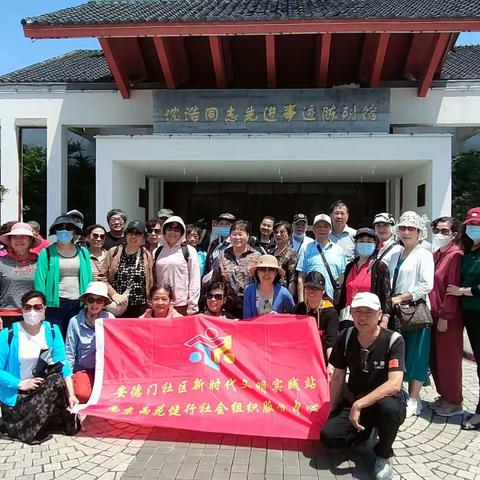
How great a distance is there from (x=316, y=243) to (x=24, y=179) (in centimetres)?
833

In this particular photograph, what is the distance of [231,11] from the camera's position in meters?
9.60

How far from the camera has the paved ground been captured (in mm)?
3406

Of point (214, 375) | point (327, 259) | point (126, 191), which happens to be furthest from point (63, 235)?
point (126, 191)

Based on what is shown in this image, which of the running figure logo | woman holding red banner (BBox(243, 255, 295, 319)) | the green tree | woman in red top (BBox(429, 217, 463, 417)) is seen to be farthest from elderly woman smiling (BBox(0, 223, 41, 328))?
the green tree

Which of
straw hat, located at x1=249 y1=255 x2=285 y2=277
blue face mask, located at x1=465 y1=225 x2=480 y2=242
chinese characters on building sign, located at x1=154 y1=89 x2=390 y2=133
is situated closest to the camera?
blue face mask, located at x1=465 y1=225 x2=480 y2=242

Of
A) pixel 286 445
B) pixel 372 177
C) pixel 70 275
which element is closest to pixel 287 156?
pixel 372 177

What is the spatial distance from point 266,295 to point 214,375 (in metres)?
0.92

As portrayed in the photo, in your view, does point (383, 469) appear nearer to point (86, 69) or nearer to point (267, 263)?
point (267, 263)

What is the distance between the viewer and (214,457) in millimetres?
3639

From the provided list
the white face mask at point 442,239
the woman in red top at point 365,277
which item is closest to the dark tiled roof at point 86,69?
the white face mask at point 442,239

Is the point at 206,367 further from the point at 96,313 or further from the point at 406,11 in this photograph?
the point at 406,11

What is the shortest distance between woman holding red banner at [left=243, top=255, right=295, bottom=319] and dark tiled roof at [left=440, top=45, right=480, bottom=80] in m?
8.23

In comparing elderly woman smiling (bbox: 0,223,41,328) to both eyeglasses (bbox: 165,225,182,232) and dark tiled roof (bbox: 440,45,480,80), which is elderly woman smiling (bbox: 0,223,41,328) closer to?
eyeglasses (bbox: 165,225,182,232)

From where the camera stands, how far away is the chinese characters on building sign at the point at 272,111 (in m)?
9.71
